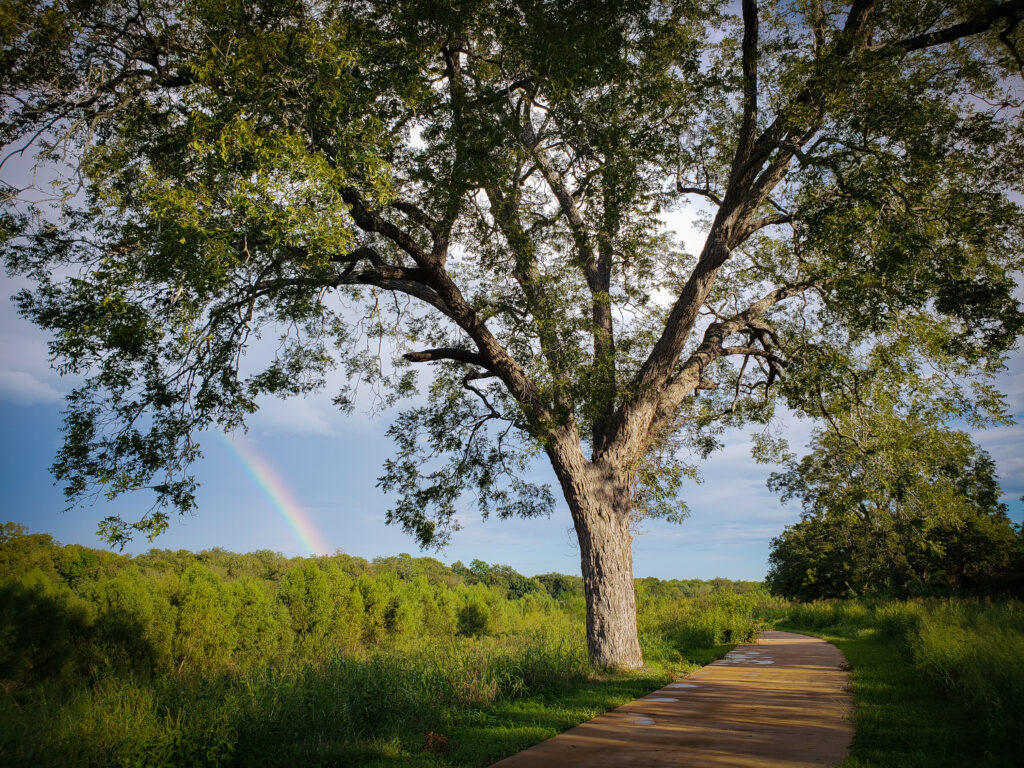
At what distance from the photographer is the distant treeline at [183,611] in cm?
1748

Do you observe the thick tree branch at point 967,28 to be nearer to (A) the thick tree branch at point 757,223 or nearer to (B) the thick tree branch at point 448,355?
(A) the thick tree branch at point 757,223

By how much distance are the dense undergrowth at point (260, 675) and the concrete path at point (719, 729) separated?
0.39m

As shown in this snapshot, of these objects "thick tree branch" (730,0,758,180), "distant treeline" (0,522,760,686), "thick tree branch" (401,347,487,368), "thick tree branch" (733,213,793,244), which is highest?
"thick tree branch" (730,0,758,180)

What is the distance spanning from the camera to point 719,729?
17.5 feet

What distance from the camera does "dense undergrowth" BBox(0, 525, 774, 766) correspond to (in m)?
4.10

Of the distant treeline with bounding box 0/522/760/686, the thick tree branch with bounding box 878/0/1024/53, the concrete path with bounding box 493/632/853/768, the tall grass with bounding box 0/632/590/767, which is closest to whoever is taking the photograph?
the tall grass with bounding box 0/632/590/767

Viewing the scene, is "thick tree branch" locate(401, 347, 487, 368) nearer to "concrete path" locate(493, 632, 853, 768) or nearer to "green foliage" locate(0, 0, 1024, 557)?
"green foliage" locate(0, 0, 1024, 557)

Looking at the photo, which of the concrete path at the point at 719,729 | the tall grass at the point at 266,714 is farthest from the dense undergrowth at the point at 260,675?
the concrete path at the point at 719,729

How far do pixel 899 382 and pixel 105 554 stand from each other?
113 feet

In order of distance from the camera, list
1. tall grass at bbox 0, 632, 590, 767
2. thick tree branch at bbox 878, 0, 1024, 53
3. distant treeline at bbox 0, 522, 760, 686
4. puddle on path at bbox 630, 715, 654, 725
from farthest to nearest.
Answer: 1. distant treeline at bbox 0, 522, 760, 686
2. thick tree branch at bbox 878, 0, 1024, 53
3. puddle on path at bbox 630, 715, 654, 725
4. tall grass at bbox 0, 632, 590, 767

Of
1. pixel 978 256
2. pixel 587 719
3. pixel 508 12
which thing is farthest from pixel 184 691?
pixel 978 256

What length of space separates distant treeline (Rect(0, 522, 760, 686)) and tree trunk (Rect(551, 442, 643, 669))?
13.8 feet

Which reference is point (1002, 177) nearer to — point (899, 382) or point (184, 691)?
point (899, 382)

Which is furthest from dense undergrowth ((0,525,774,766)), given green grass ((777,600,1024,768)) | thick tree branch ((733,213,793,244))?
thick tree branch ((733,213,793,244))
